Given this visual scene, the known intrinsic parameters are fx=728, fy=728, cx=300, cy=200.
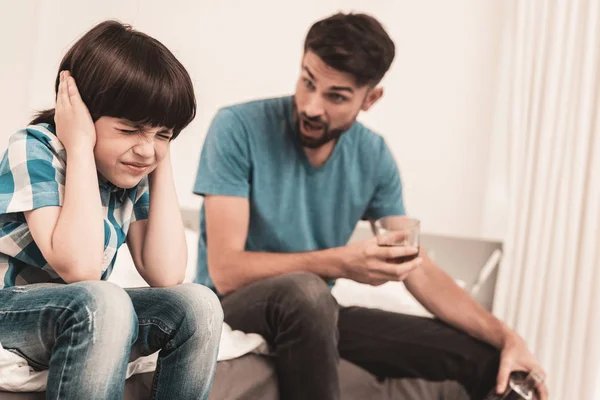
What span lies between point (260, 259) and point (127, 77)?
2.07ft

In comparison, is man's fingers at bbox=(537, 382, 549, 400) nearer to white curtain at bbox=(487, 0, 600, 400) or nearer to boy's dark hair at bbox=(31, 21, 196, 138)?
white curtain at bbox=(487, 0, 600, 400)

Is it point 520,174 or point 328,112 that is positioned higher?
point 328,112

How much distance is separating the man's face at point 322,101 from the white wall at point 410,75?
849 mm

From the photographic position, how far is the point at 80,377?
0.90 m

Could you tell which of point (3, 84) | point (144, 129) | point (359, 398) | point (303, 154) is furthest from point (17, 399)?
point (3, 84)

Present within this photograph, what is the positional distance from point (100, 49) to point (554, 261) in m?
1.77

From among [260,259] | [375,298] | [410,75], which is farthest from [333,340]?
[410,75]

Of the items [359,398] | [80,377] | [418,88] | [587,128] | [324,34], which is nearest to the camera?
[80,377]

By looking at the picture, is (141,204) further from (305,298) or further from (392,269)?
(392,269)

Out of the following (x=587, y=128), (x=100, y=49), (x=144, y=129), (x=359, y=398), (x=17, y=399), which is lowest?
(x=359, y=398)

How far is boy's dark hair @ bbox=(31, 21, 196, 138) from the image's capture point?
103cm

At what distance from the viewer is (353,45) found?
5.49ft

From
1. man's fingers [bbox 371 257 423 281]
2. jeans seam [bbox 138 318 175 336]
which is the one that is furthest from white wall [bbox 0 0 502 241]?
jeans seam [bbox 138 318 175 336]

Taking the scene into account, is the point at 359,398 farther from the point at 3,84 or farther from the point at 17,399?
the point at 3,84
